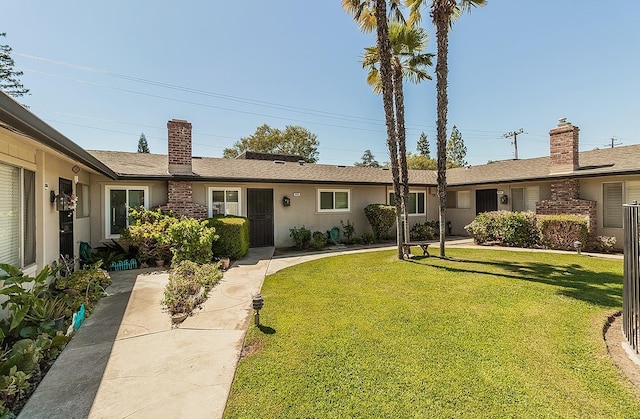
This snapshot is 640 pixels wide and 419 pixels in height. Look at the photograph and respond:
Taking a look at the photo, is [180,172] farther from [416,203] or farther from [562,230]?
[562,230]

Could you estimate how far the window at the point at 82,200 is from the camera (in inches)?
317

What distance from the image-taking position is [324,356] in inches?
131

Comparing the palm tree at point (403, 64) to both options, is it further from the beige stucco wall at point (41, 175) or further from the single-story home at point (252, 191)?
the beige stucco wall at point (41, 175)

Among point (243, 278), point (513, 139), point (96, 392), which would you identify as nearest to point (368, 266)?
point (243, 278)

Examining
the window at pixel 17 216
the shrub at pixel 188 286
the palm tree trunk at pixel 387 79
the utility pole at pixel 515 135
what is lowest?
the shrub at pixel 188 286

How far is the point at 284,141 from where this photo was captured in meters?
42.6

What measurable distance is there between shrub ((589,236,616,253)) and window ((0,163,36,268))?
603 inches

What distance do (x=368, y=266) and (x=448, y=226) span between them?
9.58m

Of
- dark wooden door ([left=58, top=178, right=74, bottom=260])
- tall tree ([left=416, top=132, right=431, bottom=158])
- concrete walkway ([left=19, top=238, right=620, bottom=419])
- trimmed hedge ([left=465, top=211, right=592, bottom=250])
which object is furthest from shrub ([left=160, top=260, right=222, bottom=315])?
tall tree ([left=416, top=132, right=431, bottom=158])

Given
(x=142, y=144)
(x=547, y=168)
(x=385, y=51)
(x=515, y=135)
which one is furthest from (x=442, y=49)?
(x=142, y=144)

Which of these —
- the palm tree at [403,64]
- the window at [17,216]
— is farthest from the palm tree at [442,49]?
the window at [17,216]

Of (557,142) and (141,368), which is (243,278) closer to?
(141,368)

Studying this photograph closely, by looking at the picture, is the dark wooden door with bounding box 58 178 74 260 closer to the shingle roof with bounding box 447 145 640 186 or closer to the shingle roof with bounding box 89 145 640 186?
the shingle roof with bounding box 89 145 640 186

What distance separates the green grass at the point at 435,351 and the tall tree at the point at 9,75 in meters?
24.3
